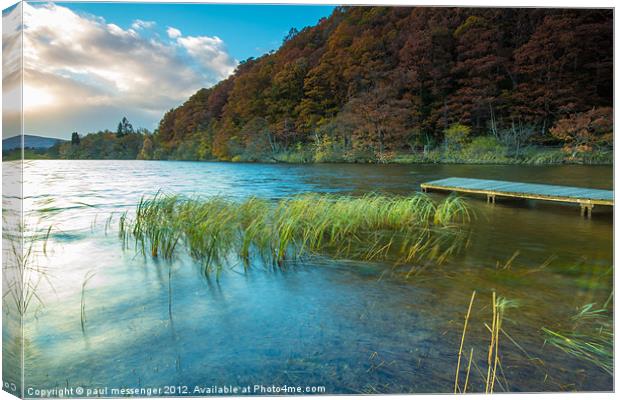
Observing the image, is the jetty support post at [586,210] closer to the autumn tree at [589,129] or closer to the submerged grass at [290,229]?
the autumn tree at [589,129]

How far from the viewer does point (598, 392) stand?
1492 millimetres

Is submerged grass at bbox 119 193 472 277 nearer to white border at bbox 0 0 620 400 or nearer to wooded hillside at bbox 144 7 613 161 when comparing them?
wooded hillside at bbox 144 7 613 161

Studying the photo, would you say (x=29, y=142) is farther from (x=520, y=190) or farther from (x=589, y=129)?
(x=520, y=190)

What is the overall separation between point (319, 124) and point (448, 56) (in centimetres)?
105

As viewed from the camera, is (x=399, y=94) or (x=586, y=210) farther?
(x=586, y=210)

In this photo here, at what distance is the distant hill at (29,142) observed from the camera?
162cm

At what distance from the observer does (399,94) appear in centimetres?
278

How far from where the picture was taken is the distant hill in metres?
1.62

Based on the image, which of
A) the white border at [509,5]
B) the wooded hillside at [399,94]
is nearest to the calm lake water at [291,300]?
the white border at [509,5]

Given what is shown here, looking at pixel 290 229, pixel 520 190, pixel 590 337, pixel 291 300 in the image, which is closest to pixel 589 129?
pixel 520 190

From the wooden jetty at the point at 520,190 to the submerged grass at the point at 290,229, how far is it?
0.18 meters

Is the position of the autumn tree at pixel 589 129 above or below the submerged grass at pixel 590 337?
above

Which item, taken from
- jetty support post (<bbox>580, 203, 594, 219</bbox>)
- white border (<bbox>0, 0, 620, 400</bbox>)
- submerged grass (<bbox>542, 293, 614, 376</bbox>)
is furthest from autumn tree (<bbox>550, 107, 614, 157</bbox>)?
submerged grass (<bbox>542, 293, 614, 376</bbox>)

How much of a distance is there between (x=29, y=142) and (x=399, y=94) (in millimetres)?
2261
